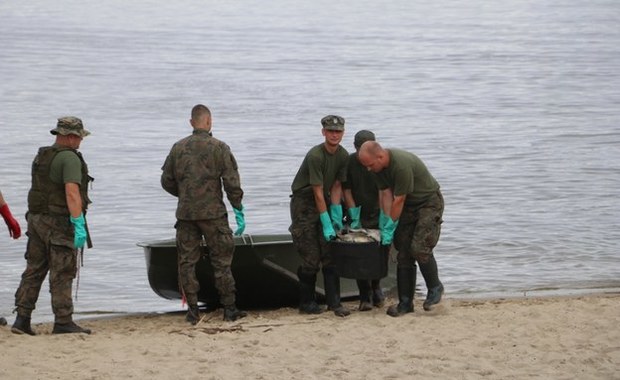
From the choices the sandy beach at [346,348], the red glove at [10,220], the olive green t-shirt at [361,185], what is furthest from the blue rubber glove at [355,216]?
the red glove at [10,220]

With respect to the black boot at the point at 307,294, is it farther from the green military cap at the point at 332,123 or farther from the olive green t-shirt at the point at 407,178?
the green military cap at the point at 332,123

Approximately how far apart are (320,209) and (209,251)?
1079 mm

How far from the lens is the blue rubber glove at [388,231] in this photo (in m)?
12.6

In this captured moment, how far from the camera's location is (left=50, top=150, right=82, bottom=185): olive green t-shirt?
11680mm

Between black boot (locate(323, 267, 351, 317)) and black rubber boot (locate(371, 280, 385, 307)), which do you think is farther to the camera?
black rubber boot (locate(371, 280, 385, 307))

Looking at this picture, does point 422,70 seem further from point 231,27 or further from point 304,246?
point 304,246

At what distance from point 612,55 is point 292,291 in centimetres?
4063

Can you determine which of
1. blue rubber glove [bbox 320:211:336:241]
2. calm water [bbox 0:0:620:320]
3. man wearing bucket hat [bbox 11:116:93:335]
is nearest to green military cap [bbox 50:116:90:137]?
man wearing bucket hat [bbox 11:116:93:335]

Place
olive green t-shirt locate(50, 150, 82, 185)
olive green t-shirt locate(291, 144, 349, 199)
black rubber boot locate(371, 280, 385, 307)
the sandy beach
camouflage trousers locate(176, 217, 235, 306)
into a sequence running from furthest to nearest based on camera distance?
black rubber boot locate(371, 280, 385, 307)
olive green t-shirt locate(291, 144, 349, 199)
camouflage trousers locate(176, 217, 235, 306)
olive green t-shirt locate(50, 150, 82, 185)
the sandy beach

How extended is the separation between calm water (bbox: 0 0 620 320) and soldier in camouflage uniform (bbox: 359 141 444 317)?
3616 millimetres

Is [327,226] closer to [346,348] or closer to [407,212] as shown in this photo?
[407,212]

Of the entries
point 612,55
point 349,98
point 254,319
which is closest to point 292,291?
point 254,319

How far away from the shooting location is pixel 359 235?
12.9 m

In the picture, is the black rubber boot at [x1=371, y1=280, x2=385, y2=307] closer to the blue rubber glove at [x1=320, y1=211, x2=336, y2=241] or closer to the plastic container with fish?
the plastic container with fish
